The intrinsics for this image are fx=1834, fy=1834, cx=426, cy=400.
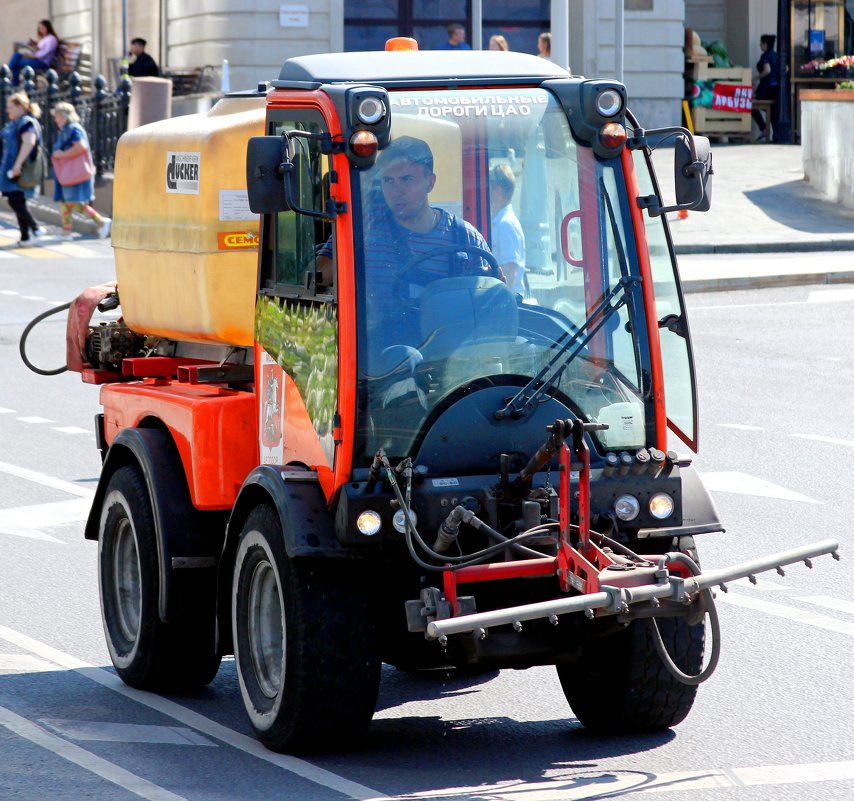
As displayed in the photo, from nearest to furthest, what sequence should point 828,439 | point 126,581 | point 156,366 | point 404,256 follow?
point 404,256
point 126,581
point 156,366
point 828,439

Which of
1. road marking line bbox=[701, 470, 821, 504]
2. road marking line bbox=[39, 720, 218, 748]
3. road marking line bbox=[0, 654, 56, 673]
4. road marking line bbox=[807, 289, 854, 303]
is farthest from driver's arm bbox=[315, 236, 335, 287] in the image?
road marking line bbox=[807, 289, 854, 303]

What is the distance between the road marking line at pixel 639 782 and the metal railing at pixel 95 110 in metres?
24.8

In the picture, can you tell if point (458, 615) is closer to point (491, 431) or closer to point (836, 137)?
point (491, 431)

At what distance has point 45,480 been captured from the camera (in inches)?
462

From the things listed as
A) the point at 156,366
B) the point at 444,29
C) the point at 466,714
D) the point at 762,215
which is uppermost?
the point at 444,29

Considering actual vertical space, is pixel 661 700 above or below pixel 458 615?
below

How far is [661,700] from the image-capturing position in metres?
6.45

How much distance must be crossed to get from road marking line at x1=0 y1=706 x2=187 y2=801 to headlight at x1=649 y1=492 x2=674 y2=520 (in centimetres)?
183

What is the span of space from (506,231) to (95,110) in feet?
83.3

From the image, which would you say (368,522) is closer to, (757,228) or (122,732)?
(122,732)

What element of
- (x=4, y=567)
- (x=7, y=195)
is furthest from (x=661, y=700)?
(x=7, y=195)

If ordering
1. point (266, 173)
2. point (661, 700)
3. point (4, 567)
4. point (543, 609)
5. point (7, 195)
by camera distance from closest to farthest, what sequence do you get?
point (543, 609), point (266, 173), point (661, 700), point (4, 567), point (7, 195)

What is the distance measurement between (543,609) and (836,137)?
925 inches

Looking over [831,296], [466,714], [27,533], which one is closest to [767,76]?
[831,296]
